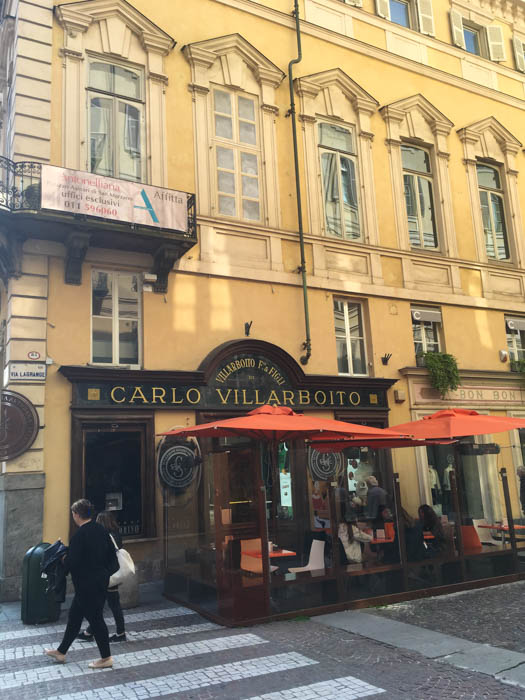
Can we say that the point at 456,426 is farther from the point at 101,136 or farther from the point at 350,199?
the point at 101,136

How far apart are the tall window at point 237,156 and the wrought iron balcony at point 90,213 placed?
5.81 feet

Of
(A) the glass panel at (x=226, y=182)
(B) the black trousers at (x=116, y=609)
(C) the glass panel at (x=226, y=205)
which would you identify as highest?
(A) the glass panel at (x=226, y=182)

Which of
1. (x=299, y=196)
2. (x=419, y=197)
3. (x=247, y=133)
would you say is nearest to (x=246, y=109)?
(x=247, y=133)

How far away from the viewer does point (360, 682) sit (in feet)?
19.8

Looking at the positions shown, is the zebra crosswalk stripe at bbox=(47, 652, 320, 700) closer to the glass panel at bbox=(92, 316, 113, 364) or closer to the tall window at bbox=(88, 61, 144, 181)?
the glass panel at bbox=(92, 316, 113, 364)

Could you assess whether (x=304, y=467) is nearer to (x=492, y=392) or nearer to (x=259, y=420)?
(x=259, y=420)

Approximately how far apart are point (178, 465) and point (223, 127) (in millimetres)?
7476

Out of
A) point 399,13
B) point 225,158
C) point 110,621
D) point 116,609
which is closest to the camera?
point 116,609

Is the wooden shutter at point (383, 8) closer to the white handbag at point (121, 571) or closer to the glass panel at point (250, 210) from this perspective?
the glass panel at point (250, 210)

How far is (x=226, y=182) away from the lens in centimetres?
1397

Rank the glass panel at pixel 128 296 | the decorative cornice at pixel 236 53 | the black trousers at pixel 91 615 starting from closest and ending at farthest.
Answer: the black trousers at pixel 91 615 → the glass panel at pixel 128 296 → the decorative cornice at pixel 236 53

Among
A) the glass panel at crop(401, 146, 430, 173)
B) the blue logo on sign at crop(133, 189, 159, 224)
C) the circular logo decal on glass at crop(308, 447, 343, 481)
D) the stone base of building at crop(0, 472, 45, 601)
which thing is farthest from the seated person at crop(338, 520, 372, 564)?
the glass panel at crop(401, 146, 430, 173)

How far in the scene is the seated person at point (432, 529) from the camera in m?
10.2

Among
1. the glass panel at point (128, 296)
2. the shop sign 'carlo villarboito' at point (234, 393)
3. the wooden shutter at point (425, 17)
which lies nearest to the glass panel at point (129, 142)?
the glass panel at point (128, 296)
